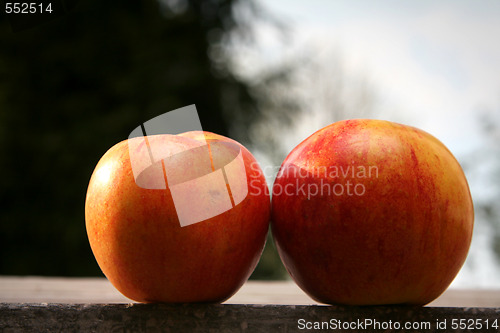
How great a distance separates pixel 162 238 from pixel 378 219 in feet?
1.36

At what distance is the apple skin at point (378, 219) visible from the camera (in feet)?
3.13

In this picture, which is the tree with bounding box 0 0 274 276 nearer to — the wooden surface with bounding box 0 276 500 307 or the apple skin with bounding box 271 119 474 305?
the wooden surface with bounding box 0 276 500 307

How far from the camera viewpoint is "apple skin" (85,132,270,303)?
3.09ft

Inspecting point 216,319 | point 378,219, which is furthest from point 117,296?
point 378,219

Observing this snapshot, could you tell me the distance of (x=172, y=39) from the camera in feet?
16.9

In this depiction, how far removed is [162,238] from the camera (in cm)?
94

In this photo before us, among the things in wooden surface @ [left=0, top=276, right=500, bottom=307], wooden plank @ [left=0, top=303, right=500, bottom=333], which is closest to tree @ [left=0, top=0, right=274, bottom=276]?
wooden surface @ [left=0, top=276, right=500, bottom=307]

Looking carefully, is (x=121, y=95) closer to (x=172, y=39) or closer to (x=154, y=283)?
(x=172, y=39)

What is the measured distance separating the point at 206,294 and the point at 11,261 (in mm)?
4078

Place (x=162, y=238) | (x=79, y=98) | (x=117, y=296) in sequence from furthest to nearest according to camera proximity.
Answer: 1. (x=79, y=98)
2. (x=117, y=296)
3. (x=162, y=238)

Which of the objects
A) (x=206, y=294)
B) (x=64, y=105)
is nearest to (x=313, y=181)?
(x=206, y=294)

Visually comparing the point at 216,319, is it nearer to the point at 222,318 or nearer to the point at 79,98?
the point at 222,318

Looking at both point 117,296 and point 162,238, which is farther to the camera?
point 117,296

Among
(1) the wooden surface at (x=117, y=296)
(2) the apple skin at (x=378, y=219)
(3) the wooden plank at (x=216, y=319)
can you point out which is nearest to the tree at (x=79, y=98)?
(1) the wooden surface at (x=117, y=296)
